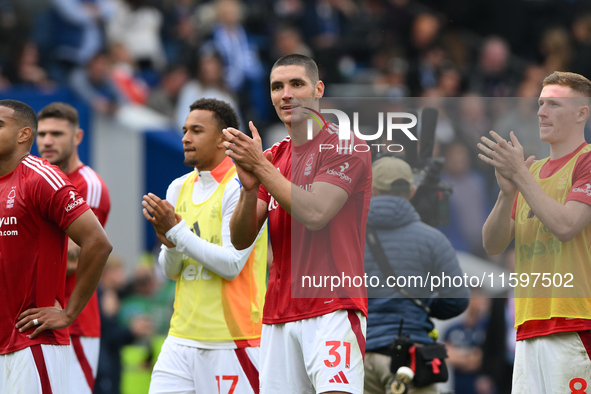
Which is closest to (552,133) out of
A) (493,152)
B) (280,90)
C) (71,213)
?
(493,152)

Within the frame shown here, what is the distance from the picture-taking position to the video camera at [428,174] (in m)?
6.49

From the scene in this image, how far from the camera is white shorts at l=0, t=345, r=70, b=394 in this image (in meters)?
5.68

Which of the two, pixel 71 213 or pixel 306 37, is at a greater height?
pixel 306 37

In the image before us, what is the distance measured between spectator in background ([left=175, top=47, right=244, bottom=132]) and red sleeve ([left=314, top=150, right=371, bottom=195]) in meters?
8.00

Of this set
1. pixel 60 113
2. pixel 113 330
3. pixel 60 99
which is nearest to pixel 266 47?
pixel 60 99

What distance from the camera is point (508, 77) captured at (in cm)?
1609

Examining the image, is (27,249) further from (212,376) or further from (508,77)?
(508,77)

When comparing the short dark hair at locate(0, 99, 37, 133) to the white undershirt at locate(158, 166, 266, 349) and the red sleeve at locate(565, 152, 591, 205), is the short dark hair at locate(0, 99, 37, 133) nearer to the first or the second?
the white undershirt at locate(158, 166, 266, 349)

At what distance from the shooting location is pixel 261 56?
1664 cm

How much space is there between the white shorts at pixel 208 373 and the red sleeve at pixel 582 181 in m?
2.56

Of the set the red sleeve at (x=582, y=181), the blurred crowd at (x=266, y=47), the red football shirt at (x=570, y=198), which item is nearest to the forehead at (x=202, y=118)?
the red football shirt at (x=570, y=198)

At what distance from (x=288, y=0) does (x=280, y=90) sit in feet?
39.1

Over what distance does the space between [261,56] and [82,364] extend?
33.0ft

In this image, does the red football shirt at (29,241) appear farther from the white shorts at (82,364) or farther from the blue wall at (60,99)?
the blue wall at (60,99)
